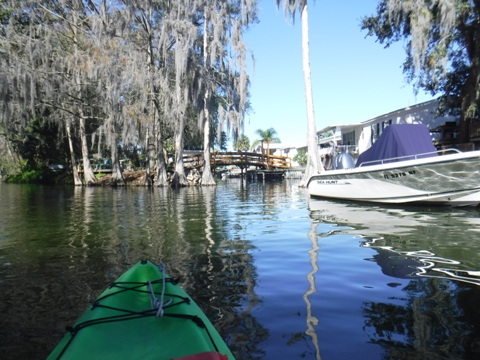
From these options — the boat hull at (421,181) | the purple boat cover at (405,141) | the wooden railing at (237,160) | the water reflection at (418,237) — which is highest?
the wooden railing at (237,160)

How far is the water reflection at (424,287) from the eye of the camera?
3302 mm

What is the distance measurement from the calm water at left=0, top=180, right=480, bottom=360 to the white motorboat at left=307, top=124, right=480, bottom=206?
149cm

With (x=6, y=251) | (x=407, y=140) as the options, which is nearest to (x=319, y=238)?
(x=6, y=251)

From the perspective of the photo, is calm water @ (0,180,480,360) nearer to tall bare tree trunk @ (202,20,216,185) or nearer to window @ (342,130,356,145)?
tall bare tree trunk @ (202,20,216,185)

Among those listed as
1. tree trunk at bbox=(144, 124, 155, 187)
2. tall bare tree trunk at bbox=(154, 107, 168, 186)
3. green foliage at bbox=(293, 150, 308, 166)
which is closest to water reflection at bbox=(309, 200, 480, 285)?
tall bare tree trunk at bbox=(154, 107, 168, 186)

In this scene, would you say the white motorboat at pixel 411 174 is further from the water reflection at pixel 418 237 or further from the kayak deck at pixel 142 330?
the kayak deck at pixel 142 330

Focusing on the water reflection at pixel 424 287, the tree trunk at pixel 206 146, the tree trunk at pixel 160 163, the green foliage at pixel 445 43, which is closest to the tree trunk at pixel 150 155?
the tree trunk at pixel 160 163

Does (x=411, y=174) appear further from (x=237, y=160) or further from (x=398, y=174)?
(x=237, y=160)

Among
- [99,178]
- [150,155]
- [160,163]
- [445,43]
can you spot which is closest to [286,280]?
[445,43]

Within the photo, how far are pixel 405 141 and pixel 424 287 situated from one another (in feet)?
31.0

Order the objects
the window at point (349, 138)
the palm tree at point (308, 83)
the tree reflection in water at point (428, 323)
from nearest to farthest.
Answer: the tree reflection in water at point (428, 323) < the palm tree at point (308, 83) < the window at point (349, 138)

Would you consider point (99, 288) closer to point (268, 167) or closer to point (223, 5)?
point (223, 5)

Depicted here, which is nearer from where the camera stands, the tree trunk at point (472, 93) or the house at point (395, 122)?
the tree trunk at point (472, 93)

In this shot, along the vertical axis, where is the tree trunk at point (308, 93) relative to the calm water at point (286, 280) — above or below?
above
